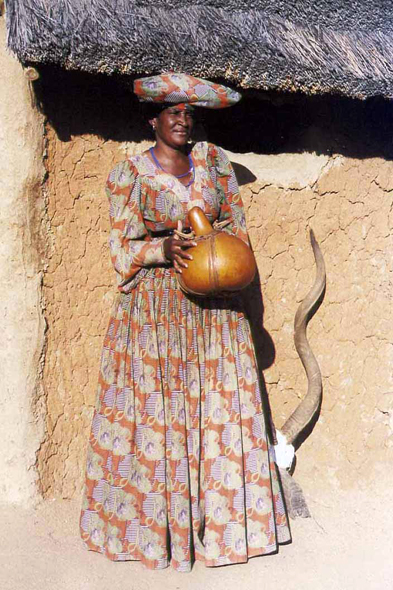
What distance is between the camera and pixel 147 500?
3703mm

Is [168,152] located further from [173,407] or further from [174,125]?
[173,407]

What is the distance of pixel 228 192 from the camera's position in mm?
3922

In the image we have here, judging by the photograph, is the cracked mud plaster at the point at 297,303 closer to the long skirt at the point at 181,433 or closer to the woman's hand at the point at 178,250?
the long skirt at the point at 181,433

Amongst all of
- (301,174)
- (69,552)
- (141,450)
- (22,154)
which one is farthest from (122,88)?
(69,552)

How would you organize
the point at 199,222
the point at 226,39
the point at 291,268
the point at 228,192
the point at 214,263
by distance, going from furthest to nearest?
the point at 291,268, the point at 228,192, the point at 226,39, the point at 199,222, the point at 214,263

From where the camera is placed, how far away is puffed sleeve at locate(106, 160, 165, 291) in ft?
12.0

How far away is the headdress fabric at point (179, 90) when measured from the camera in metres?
3.58

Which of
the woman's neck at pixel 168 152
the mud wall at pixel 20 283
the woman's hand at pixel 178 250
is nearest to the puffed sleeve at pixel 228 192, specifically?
the woman's neck at pixel 168 152

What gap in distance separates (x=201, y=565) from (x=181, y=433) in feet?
2.11

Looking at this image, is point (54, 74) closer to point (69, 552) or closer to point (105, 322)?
point (105, 322)

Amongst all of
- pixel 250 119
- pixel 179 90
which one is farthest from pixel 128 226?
pixel 250 119

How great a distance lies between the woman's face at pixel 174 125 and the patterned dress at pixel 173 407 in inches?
5.7

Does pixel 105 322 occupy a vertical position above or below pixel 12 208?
below

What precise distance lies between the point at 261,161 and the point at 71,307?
1258 mm
